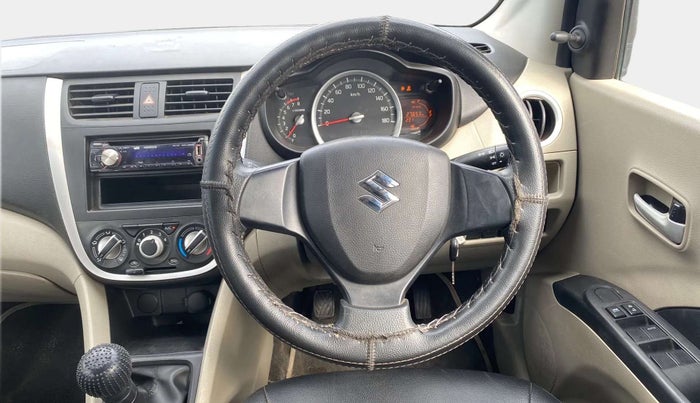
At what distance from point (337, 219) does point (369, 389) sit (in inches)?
13.1

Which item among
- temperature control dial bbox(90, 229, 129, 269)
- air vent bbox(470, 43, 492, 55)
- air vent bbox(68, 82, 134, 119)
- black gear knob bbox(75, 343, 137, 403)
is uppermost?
air vent bbox(470, 43, 492, 55)

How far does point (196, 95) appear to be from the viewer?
136cm

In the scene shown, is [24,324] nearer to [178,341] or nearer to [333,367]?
[178,341]

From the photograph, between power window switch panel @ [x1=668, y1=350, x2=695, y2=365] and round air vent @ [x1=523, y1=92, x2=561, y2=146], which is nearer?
power window switch panel @ [x1=668, y1=350, x2=695, y2=365]

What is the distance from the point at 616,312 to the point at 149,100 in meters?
1.14

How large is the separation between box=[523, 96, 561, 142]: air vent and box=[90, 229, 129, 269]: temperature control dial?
1.03 meters

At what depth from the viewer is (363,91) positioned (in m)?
1.41

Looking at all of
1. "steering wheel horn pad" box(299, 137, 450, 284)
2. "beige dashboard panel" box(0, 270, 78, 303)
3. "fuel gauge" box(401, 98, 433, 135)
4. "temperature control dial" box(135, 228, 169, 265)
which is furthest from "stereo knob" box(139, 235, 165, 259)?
"fuel gauge" box(401, 98, 433, 135)

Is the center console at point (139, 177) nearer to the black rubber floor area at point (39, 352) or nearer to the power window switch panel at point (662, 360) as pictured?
the black rubber floor area at point (39, 352)

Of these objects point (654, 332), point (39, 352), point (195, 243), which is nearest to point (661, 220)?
point (654, 332)

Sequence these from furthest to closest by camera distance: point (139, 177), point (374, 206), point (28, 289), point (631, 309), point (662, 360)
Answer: point (28, 289), point (139, 177), point (631, 309), point (662, 360), point (374, 206)

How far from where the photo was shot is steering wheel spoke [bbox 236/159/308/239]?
100cm

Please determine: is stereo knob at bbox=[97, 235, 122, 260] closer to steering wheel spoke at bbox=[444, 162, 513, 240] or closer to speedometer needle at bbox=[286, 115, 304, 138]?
speedometer needle at bbox=[286, 115, 304, 138]

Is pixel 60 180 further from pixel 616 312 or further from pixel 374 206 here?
pixel 616 312
